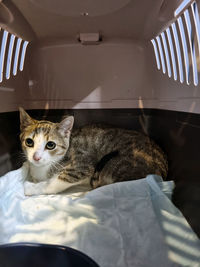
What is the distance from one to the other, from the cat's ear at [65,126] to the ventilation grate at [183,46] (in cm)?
57

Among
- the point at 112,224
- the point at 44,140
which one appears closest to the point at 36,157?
the point at 44,140

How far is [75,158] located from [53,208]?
0.37m

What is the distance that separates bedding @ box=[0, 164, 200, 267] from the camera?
70 cm

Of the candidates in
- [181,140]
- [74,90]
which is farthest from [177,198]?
[74,90]

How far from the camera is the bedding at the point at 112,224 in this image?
2.29 ft

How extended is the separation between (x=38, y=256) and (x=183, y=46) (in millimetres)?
917

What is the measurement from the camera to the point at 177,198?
0.92 m

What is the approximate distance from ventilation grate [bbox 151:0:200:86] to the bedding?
0.48 m

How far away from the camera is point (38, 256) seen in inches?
24.3

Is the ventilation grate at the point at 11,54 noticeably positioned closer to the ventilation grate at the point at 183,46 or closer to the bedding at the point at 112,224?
the bedding at the point at 112,224

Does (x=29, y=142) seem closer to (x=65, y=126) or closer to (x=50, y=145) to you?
(x=50, y=145)

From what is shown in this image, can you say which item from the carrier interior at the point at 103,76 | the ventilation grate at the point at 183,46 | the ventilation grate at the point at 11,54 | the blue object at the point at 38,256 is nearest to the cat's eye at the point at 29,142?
the carrier interior at the point at 103,76

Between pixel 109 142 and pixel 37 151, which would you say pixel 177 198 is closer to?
pixel 109 142

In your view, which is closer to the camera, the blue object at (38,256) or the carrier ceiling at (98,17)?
the blue object at (38,256)
